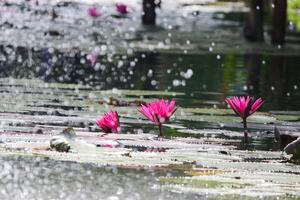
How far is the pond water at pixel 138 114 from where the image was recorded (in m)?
4.87

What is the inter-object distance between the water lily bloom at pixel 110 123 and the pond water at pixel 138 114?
3.3 inches

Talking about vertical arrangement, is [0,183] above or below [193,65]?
below

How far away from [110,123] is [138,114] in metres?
1.32

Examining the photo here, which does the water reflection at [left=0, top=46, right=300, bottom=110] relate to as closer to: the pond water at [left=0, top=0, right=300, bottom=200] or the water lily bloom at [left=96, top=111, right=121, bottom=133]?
the pond water at [left=0, top=0, right=300, bottom=200]

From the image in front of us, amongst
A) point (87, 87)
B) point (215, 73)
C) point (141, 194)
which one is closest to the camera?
point (141, 194)

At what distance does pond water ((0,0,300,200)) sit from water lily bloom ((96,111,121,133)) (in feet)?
0.28

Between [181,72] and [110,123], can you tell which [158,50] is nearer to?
[181,72]

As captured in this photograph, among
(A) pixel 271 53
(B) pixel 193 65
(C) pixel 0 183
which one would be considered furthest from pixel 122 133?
(A) pixel 271 53

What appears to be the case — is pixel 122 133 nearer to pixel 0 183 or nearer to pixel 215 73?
pixel 0 183

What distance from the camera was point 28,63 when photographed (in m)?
12.3

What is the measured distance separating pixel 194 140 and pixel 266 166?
86cm

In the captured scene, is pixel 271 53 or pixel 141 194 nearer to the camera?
pixel 141 194

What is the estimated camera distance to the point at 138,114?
7.50 meters

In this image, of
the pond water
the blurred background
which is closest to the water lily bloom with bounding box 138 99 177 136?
the pond water
